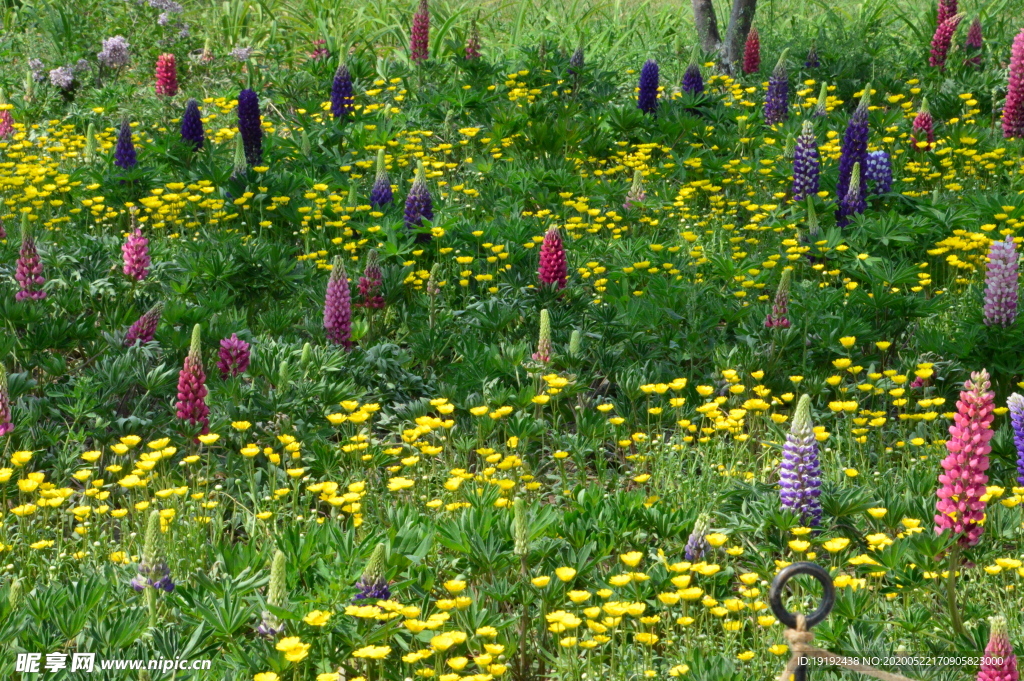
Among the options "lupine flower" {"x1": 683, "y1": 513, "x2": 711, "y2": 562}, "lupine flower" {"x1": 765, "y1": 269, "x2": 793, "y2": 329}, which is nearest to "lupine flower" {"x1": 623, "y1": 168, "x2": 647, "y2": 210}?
"lupine flower" {"x1": 765, "y1": 269, "x2": 793, "y2": 329}

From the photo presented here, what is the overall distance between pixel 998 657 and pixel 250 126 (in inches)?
227

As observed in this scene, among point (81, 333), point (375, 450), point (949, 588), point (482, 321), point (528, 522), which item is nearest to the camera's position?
point (949, 588)

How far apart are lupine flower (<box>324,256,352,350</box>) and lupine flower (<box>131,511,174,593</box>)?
1.81 m

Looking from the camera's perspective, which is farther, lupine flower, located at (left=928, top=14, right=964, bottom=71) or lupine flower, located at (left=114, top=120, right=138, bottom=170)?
lupine flower, located at (left=928, top=14, right=964, bottom=71)

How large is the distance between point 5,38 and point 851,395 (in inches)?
379

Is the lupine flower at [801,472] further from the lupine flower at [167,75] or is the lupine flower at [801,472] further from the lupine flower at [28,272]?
the lupine flower at [167,75]

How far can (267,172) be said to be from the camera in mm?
6902

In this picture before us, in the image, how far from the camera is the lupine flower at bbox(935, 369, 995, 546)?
10.0 feet

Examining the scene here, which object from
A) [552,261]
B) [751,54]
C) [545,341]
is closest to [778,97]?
[751,54]

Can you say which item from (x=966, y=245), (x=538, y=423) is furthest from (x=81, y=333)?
(x=966, y=245)

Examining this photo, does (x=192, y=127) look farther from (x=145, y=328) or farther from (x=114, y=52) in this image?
(x=114, y=52)

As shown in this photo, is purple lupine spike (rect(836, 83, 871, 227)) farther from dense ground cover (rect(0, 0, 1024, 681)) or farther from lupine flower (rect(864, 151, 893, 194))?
lupine flower (rect(864, 151, 893, 194))

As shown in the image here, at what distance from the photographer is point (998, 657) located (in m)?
2.47

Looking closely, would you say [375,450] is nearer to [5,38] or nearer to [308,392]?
[308,392]
